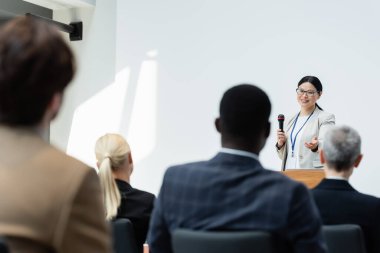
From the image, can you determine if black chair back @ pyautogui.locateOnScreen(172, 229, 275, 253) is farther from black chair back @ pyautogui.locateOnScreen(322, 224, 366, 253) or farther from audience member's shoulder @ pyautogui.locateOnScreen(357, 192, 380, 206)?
audience member's shoulder @ pyautogui.locateOnScreen(357, 192, 380, 206)

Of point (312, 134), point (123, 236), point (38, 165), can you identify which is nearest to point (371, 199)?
point (123, 236)

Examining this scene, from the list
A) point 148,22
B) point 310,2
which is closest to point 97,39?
point 148,22

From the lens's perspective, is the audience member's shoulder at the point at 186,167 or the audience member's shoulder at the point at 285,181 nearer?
the audience member's shoulder at the point at 285,181

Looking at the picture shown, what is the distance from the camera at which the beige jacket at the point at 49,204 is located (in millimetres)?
1001

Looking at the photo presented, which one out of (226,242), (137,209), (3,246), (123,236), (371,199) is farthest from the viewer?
(137,209)

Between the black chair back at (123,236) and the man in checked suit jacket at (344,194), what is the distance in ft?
2.66

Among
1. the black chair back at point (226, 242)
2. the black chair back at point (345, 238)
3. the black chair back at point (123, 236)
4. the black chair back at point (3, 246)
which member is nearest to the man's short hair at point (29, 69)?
the black chair back at point (3, 246)

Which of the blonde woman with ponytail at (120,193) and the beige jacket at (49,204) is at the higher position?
the beige jacket at (49,204)

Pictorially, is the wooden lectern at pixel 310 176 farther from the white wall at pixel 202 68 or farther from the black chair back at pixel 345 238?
the white wall at pixel 202 68

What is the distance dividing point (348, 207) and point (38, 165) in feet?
4.41

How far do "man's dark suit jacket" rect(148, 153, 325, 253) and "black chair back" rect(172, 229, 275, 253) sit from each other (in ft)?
0.20

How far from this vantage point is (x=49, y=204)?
3.29 ft

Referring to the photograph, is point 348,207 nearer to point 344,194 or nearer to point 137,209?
point 344,194

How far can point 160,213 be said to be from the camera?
182 cm
